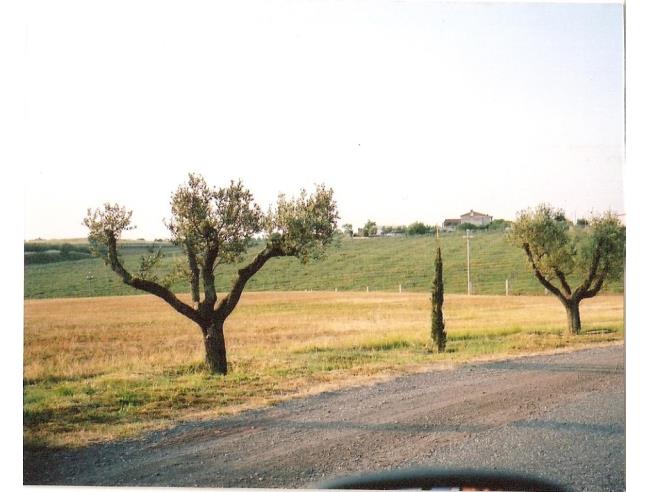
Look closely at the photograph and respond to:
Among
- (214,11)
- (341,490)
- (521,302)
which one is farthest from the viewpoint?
(521,302)

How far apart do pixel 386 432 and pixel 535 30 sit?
16.9ft

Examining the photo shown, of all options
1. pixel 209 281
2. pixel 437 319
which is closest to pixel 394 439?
pixel 437 319

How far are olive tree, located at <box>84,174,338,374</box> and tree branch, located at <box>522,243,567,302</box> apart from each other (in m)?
2.77

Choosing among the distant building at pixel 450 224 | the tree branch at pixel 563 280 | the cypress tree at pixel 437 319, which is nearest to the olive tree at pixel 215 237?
the distant building at pixel 450 224

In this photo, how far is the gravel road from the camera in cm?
701

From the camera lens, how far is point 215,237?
796 centimetres

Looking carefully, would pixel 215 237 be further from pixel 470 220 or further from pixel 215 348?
pixel 470 220

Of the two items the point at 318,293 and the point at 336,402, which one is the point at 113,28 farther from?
the point at 336,402

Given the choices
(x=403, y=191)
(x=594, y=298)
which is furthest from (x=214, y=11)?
(x=594, y=298)

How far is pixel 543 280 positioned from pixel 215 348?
4.55 metres

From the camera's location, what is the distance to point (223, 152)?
777 centimetres

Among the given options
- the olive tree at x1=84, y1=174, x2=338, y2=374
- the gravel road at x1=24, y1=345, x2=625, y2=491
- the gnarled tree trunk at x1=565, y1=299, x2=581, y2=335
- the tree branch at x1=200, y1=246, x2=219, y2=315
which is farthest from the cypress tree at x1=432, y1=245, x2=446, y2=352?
the tree branch at x1=200, y1=246, x2=219, y2=315

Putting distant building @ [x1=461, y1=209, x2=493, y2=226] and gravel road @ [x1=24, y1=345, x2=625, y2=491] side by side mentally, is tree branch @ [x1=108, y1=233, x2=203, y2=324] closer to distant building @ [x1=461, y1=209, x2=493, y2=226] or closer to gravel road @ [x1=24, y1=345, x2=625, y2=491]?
gravel road @ [x1=24, y1=345, x2=625, y2=491]

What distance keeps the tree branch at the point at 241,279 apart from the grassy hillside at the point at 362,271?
0.09 meters
